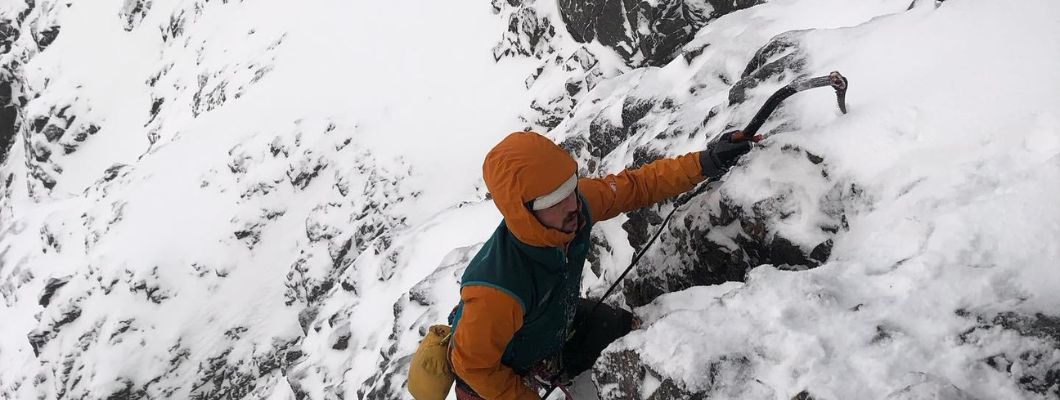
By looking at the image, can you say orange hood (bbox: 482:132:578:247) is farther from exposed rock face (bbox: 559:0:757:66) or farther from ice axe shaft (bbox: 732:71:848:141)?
exposed rock face (bbox: 559:0:757:66)

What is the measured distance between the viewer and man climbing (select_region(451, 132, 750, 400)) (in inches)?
125

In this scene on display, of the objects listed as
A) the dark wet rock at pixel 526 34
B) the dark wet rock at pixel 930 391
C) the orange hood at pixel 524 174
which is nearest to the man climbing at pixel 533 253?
the orange hood at pixel 524 174

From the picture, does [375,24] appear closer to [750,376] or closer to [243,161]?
[243,161]

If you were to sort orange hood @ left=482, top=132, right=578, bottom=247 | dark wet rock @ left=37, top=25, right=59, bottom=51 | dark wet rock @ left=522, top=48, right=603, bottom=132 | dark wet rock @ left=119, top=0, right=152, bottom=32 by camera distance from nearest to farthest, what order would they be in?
orange hood @ left=482, top=132, right=578, bottom=247, dark wet rock @ left=522, top=48, right=603, bottom=132, dark wet rock @ left=119, top=0, right=152, bottom=32, dark wet rock @ left=37, top=25, right=59, bottom=51

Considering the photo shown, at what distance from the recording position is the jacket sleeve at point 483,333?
328cm

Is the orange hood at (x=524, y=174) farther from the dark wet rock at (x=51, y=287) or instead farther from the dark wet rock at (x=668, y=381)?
the dark wet rock at (x=51, y=287)

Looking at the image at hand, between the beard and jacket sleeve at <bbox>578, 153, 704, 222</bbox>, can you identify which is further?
jacket sleeve at <bbox>578, 153, 704, 222</bbox>

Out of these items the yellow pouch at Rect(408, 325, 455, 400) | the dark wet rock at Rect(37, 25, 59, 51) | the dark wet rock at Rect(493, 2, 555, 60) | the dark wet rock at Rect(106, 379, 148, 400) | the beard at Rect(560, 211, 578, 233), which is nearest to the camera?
the beard at Rect(560, 211, 578, 233)

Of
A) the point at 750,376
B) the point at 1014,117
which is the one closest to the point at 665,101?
the point at 1014,117

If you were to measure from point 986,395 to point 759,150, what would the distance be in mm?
2234

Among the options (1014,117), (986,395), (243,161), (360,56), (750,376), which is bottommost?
(243,161)

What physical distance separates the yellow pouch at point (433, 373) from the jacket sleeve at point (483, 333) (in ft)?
0.98

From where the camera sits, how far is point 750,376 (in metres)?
2.75

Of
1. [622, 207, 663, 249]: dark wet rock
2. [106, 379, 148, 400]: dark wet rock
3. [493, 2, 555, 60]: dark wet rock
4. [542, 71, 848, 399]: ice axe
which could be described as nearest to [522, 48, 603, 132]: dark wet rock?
[493, 2, 555, 60]: dark wet rock
